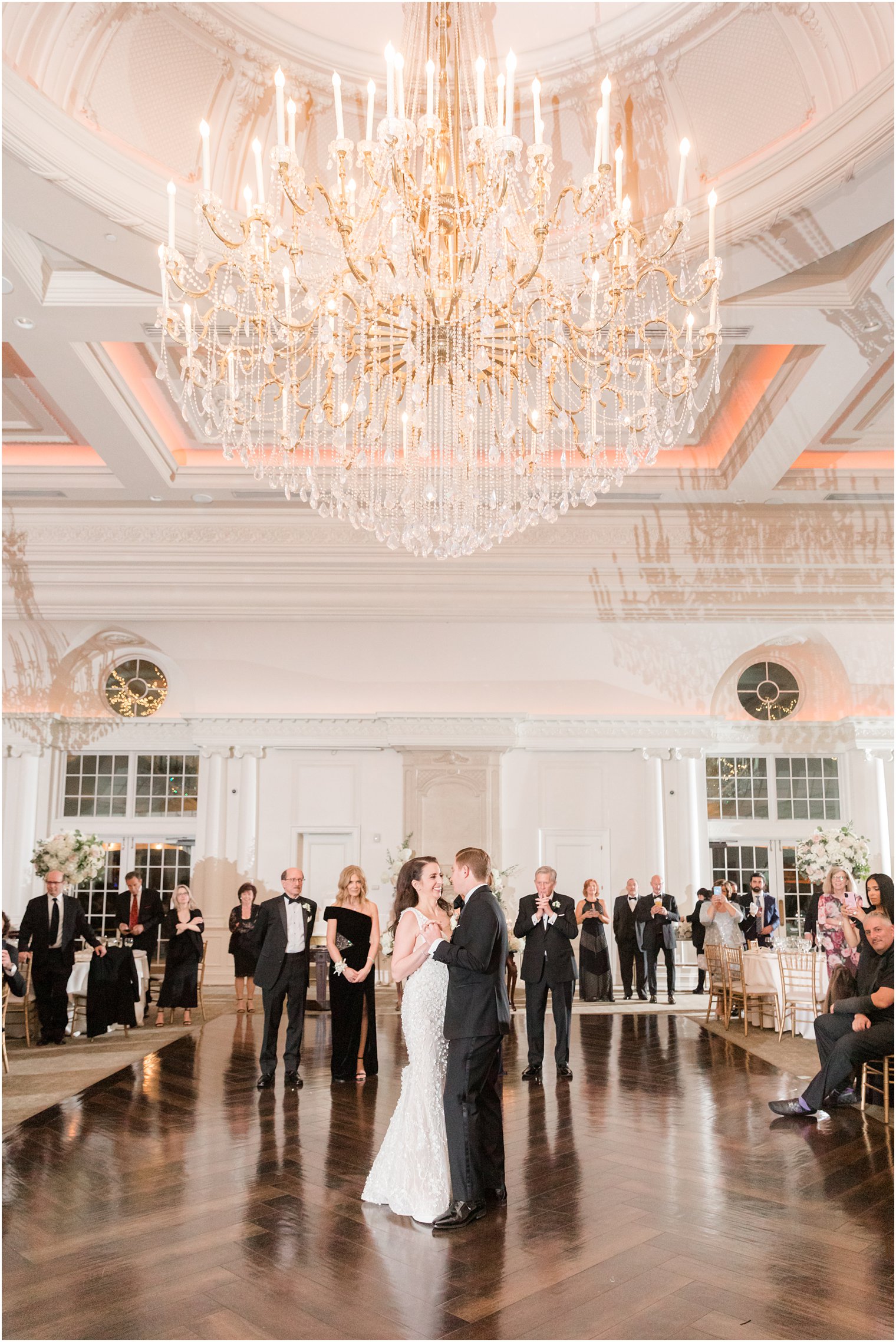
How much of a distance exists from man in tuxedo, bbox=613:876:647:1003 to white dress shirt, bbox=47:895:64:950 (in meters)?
7.27

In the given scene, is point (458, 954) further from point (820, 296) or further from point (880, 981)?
point (820, 296)

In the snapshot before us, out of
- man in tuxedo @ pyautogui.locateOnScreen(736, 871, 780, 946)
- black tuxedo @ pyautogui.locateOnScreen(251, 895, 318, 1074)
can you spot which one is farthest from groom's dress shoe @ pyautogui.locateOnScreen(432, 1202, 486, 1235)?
man in tuxedo @ pyautogui.locateOnScreen(736, 871, 780, 946)

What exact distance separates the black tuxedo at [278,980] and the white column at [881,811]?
10.1 m

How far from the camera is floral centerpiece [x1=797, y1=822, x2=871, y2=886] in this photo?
13117 millimetres

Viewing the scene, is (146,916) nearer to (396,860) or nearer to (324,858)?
(324,858)

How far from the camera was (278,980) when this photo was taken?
752cm

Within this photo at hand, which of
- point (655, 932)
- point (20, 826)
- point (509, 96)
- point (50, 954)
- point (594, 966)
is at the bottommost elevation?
point (594, 966)

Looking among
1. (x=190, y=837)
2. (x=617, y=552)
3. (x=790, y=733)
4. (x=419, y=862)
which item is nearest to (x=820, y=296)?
(x=617, y=552)

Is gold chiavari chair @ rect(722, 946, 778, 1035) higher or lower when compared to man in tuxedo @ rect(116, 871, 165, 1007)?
lower

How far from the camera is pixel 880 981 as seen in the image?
6590 mm

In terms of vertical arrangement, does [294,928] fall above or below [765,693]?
below

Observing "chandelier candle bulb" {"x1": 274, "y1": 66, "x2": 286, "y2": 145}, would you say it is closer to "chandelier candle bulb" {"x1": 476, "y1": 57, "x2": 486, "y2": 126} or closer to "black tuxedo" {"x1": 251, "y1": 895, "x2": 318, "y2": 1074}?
"chandelier candle bulb" {"x1": 476, "y1": 57, "x2": 486, "y2": 126}

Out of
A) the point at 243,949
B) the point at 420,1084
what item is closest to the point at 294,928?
the point at 420,1084

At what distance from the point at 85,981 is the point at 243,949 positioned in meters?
1.73
